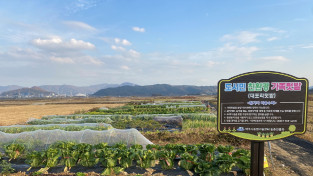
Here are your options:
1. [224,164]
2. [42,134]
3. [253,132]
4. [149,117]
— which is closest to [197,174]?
[224,164]

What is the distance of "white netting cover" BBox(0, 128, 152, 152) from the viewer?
7.77 meters

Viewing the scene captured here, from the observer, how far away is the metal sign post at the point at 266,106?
4.27m

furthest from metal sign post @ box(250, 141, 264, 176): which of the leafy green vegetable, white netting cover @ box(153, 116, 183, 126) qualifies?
white netting cover @ box(153, 116, 183, 126)

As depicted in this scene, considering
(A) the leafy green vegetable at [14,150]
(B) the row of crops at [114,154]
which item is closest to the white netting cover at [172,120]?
(B) the row of crops at [114,154]

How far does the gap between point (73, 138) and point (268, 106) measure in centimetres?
749

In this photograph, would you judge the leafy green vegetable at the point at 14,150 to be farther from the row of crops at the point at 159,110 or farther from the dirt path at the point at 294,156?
the row of crops at the point at 159,110

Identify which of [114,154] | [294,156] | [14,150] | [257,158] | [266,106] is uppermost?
[266,106]

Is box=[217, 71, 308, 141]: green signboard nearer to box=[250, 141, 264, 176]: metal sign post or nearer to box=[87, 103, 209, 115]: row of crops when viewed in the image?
box=[250, 141, 264, 176]: metal sign post

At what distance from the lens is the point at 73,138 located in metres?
8.20

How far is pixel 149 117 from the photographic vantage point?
17828 millimetres

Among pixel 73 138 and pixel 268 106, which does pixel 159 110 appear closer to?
pixel 73 138

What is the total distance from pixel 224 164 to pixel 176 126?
9967 mm

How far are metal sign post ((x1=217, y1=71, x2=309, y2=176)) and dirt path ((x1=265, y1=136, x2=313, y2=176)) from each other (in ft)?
9.60

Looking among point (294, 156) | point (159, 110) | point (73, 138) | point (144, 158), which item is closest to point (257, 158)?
point (144, 158)
